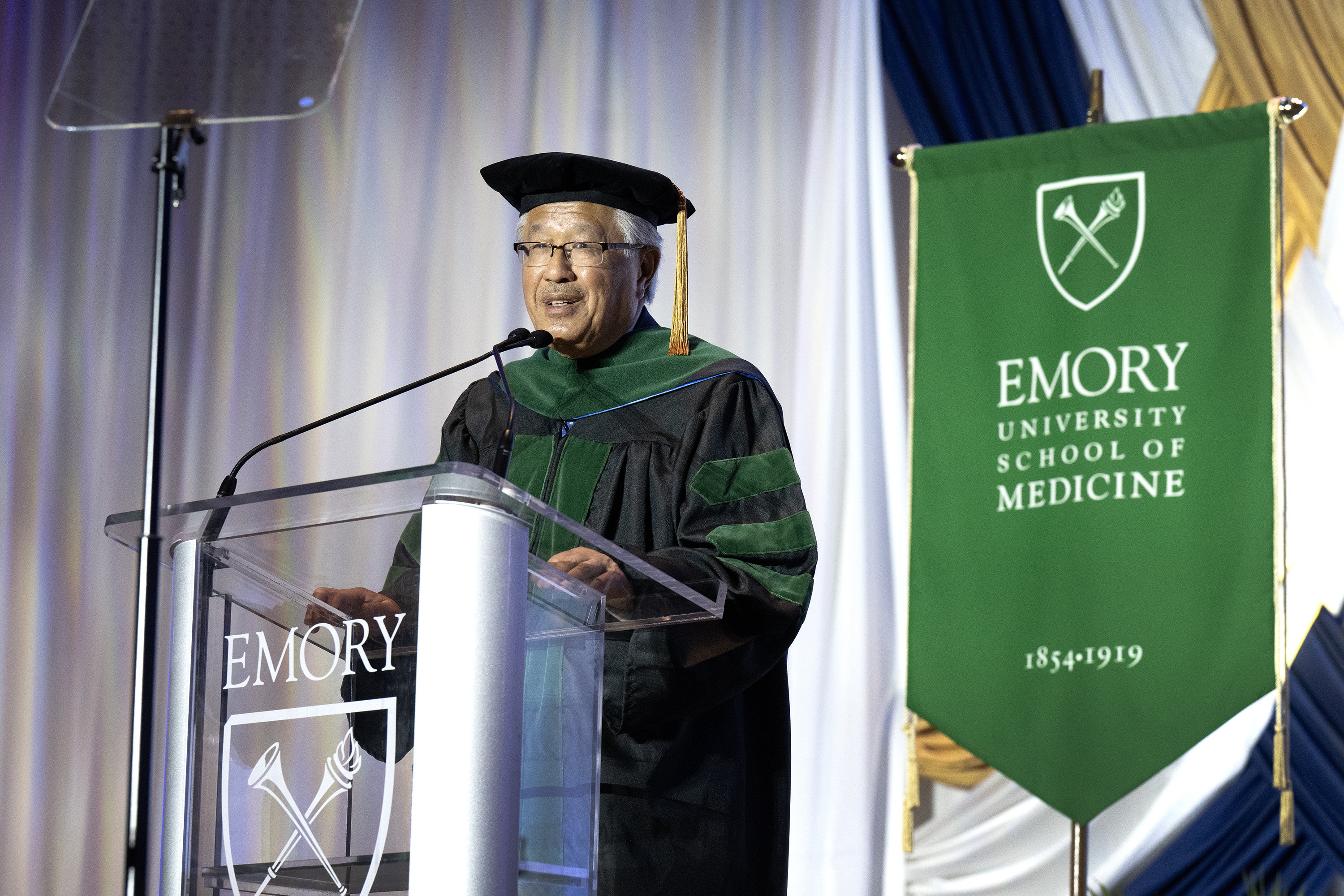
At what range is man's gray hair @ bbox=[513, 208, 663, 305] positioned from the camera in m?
2.29

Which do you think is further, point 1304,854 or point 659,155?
→ point 659,155

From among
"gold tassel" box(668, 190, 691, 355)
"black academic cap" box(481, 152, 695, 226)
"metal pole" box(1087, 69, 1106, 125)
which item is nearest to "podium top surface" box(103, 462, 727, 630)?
"gold tassel" box(668, 190, 691, 355)

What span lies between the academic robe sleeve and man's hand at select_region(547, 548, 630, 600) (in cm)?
17

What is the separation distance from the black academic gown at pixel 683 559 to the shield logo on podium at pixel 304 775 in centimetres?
43

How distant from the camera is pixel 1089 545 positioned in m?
3.30

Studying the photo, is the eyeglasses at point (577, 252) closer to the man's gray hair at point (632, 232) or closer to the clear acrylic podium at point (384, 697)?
the man's gray hair at point (632, 232)

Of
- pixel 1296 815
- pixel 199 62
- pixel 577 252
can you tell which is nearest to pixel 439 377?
pixel 577 252

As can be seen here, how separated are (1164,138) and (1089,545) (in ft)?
3.29

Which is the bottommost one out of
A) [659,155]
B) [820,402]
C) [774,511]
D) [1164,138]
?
[774,511]

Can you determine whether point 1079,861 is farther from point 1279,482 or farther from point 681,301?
point 681,301

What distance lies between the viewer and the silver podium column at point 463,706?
4.06 ft

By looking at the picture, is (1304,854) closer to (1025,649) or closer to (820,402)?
(1025,649)

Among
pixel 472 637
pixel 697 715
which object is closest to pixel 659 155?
pixel 697 715

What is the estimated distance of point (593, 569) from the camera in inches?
56.4
